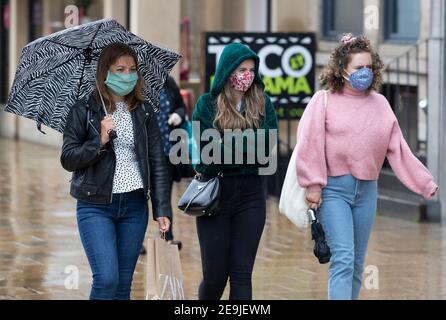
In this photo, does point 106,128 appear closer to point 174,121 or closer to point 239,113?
point 239,113

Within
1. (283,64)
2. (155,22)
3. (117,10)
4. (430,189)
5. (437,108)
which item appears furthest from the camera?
(117,10)

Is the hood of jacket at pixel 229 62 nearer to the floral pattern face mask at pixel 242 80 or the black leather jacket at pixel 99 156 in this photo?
the floral pattern face mask at pixel 242 80

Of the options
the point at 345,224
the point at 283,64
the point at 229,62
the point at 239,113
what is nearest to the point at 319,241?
the point at 345,224

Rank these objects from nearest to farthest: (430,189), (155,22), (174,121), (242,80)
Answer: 1. (242,80)
2. (430,189)
3. (174,121)
4. (155,22)

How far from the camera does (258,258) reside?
1101cm

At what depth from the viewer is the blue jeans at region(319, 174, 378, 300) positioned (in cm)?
731

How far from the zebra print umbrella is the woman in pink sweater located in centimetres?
116

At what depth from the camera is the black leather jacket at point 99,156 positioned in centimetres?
697

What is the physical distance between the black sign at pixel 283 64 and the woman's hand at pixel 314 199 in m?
6.96

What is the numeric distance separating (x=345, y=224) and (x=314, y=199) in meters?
0.23

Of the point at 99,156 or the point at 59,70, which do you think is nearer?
the point at 99,156

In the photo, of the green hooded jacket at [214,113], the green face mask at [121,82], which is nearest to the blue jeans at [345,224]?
the green hooded jacket at [214,113]

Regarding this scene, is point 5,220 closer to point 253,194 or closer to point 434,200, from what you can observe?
point 434,200
